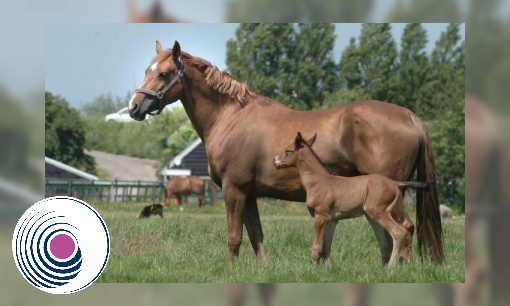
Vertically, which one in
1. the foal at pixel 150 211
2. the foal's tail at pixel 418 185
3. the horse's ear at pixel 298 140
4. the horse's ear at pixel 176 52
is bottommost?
the foal at pixel 150 211

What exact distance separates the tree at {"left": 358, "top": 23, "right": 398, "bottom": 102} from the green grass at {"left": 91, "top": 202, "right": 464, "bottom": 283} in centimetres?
1337

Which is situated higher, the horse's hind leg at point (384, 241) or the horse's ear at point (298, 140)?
the horse's ear at point (298, 140)

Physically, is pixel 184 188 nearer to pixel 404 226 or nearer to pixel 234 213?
pixel 234 213

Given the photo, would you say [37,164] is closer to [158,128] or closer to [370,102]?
[370,102]

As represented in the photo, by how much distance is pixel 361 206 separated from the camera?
31.8 feet

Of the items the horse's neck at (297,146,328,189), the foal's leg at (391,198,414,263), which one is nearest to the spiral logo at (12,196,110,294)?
the horse's neck at (297,146,328,189)

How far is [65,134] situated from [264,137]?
20.2 meters

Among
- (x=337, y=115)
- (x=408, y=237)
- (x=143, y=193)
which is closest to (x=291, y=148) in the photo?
(x=337, y=115)

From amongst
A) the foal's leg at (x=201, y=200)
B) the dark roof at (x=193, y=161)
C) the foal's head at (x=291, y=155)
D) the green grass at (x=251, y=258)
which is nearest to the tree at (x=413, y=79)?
the foal's leg at (x=201, y=200)

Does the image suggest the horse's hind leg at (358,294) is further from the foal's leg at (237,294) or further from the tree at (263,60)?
the tree at (263,60)

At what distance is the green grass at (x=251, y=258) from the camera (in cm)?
930

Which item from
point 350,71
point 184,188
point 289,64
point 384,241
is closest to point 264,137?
point 384,241

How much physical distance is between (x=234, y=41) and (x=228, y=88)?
15.7 metres

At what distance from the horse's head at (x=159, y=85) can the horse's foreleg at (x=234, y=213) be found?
132 centimetres
